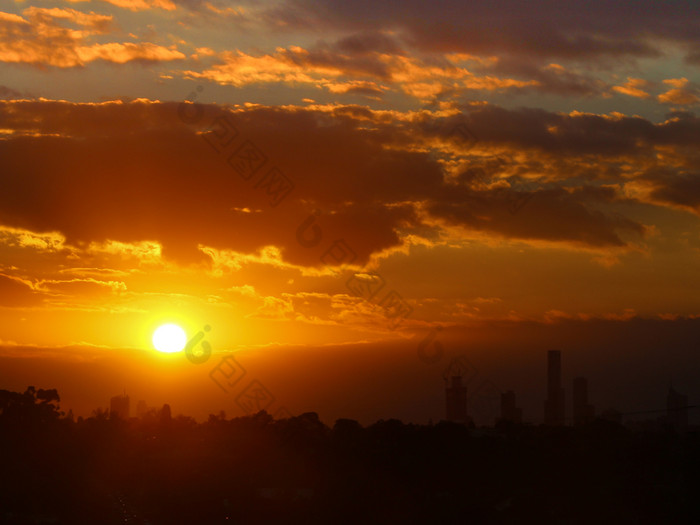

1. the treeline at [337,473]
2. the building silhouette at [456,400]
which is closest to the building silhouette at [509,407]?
the building silhouette at [456,400]

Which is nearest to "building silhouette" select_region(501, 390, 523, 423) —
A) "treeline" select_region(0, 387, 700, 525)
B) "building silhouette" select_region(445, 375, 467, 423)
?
"building silhouette" select_region(445, 375, 467, 423)

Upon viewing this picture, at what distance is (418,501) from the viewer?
2968 inches

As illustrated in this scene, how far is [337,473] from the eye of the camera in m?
82.1

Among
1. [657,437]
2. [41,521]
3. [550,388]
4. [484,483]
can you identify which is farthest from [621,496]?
[550,388]

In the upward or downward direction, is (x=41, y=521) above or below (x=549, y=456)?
below

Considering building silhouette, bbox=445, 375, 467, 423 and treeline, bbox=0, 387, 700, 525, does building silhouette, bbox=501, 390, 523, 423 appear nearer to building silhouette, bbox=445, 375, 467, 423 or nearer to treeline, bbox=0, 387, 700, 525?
building silhouette, bbox=445, 375, 467, 423

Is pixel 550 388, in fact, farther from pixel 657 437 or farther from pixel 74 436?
pixel 74 436

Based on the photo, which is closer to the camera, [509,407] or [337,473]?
[337,473]

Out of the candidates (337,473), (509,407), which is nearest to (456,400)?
(509,407)

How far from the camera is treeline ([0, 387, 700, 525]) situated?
72625mm

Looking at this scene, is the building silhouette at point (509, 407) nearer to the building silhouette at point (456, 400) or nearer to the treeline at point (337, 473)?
the building silhouette at point (456, 400)

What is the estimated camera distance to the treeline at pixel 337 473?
7262 centimetres

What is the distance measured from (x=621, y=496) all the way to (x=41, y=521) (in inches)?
1900

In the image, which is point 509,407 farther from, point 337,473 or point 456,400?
point 337,473
